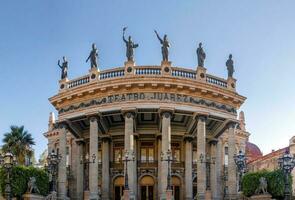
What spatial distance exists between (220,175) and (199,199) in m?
10.5

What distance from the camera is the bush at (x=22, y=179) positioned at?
3750cm

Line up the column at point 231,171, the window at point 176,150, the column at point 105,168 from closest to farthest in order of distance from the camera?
1. the column at point 231,171
2. the column at point 105,168
3. the window at point 176,150

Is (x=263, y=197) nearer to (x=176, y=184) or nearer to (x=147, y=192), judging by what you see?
(x=176, y=184)

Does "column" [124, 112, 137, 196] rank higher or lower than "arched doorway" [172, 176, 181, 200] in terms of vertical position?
higher

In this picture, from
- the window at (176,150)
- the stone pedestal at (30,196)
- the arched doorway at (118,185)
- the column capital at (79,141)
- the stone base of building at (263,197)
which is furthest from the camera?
the column capital at (79,141)

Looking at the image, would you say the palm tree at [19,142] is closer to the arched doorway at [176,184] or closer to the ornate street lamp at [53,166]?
the ornate street lamp at [53,166]

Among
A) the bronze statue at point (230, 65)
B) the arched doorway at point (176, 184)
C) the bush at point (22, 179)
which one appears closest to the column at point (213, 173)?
the arched doorway at point (176, 184)

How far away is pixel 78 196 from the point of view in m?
46.8

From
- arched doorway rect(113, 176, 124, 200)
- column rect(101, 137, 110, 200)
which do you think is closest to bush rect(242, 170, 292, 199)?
arched doorway rect(113, 176, 124, 200)

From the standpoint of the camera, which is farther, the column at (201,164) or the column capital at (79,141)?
the column capital at (79,141)

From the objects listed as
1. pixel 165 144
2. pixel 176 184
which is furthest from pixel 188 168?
pixel 165 144

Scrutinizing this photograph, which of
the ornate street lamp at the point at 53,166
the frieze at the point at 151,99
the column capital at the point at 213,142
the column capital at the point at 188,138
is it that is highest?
the frieze at the point at 151,99

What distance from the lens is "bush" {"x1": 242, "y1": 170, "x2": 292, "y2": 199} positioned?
38438 millimetres

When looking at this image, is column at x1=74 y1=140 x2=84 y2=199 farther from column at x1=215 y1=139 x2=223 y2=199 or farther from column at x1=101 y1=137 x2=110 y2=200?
column at x1=215 y1=139 x2=223 y2=199
